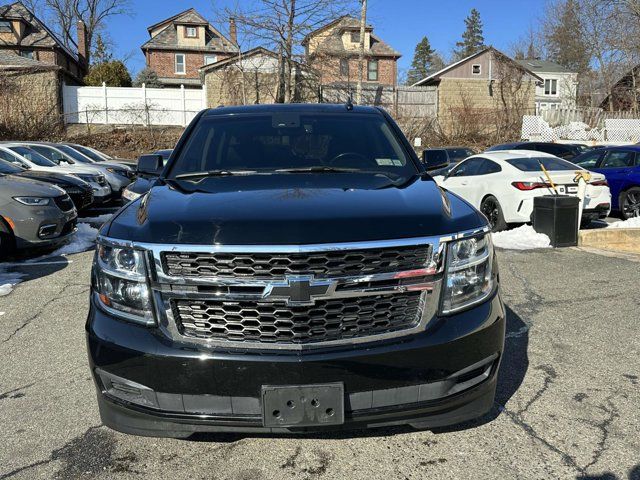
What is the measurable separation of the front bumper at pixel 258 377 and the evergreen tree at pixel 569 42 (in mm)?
43702

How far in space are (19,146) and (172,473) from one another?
1352cm

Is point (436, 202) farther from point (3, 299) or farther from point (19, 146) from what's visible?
point (19, 146)

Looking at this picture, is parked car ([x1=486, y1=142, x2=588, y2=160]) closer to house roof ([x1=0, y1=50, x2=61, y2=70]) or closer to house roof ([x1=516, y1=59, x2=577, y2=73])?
house roof ([x1=0, y1=50, x2=61, y2=70])

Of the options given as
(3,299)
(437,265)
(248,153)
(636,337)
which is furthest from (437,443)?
(3,299)

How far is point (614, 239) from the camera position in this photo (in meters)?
8.96

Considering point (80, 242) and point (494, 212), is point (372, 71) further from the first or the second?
point (80, 242)

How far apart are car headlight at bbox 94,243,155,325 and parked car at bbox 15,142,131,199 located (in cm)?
1242

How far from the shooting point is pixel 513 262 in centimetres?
766

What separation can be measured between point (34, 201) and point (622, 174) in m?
11.1

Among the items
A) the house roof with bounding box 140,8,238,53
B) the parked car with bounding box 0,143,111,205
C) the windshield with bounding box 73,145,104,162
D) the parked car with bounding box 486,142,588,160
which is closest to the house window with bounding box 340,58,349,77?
the house roof with bounding box 140,8,238,53

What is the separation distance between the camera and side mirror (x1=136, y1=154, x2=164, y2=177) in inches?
161

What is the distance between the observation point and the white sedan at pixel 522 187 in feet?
32.2

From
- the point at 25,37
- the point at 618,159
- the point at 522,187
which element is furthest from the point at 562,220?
the point at 25,37

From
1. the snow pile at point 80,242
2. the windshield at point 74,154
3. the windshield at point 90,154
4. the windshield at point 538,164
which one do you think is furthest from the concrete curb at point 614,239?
the windshield at point 90,154
